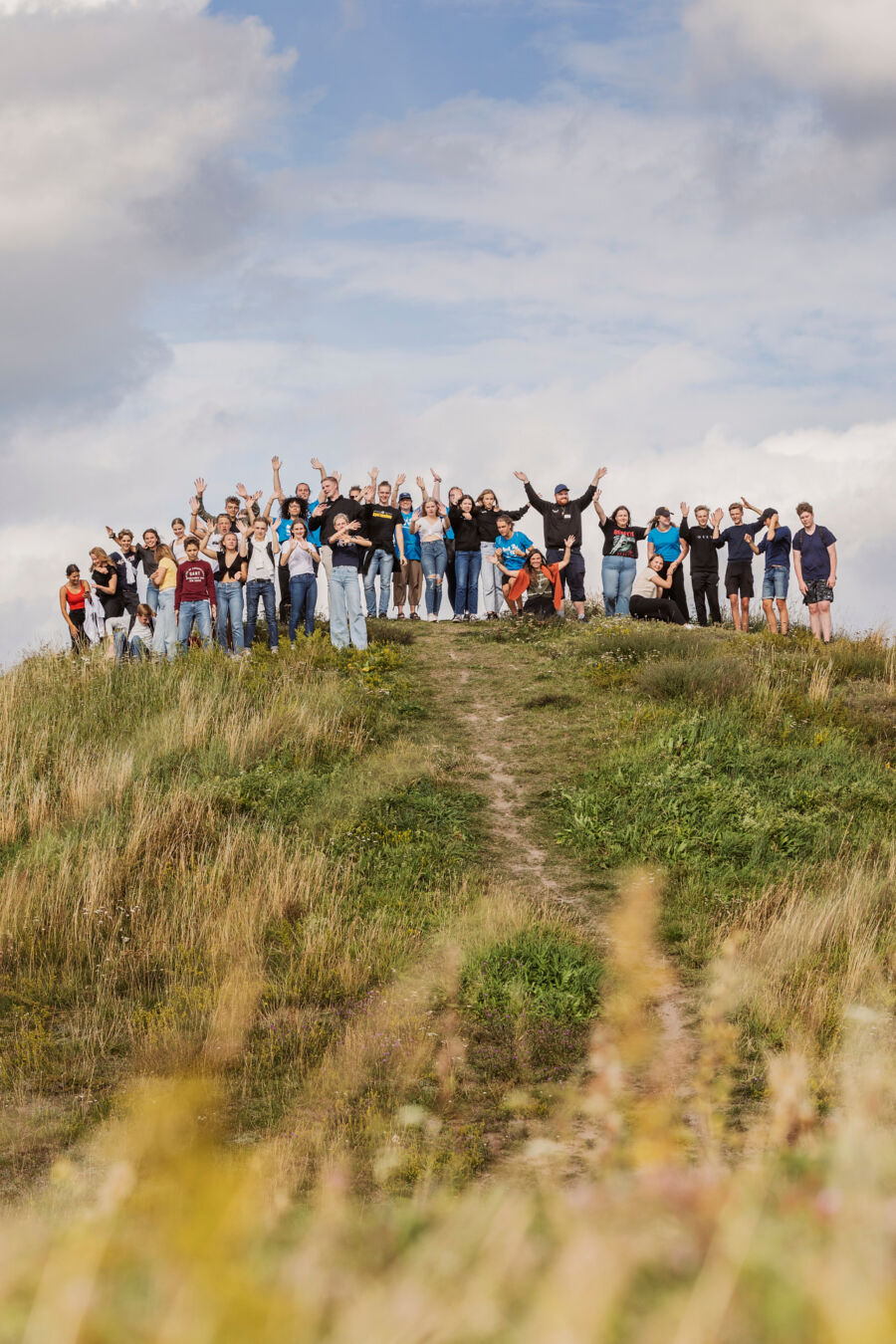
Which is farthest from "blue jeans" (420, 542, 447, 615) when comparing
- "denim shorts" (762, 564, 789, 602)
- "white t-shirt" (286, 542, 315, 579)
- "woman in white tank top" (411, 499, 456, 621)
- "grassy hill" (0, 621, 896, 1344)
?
"denim shorts" (762, 564, 789, 602)

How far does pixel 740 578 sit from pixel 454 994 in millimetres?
13996

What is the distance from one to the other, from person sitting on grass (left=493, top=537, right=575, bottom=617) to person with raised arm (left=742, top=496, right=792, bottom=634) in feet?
11.4

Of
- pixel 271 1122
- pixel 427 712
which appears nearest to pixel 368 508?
pixel 427 712

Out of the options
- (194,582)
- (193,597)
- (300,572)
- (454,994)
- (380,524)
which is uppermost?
(380,524)

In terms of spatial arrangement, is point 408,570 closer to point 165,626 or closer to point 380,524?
point 380,524

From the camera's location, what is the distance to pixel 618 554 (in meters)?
19.0

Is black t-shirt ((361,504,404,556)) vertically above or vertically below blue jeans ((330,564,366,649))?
above

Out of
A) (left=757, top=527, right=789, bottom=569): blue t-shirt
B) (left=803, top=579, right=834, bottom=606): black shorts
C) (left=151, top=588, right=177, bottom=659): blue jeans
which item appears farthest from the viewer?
(left=757, top=527, right=789, bottom=569): blue t-shirt

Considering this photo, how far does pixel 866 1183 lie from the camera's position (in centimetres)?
156

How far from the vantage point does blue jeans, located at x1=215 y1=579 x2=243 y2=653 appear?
1652 centimetres

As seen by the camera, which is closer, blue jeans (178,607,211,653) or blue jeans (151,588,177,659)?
blue jeans (178,607,211,653)

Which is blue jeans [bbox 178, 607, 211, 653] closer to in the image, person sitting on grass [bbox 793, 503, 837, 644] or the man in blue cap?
the man in blue cap

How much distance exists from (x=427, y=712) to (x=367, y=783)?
11.3 ft

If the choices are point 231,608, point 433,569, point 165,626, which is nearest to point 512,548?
point 433,569
